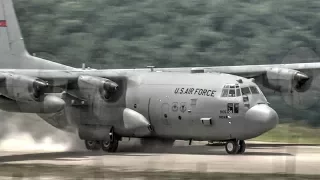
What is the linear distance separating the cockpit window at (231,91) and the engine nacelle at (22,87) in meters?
6.03

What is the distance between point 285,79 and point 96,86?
23.6 ft

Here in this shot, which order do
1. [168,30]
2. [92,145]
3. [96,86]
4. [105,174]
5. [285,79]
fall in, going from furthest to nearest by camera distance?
[168,30] → [285,79] → [92,145] → [96,86] → [105,174]

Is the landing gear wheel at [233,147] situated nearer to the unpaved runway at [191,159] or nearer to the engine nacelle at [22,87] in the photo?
the unpaved runway at [191,159]

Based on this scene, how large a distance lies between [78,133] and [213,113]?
18.8ft

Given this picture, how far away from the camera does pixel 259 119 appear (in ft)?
77.7

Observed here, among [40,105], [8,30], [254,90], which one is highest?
[8,30]

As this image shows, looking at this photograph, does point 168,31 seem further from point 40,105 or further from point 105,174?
point 105,174

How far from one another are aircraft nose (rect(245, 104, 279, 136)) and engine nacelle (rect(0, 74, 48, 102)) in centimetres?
699

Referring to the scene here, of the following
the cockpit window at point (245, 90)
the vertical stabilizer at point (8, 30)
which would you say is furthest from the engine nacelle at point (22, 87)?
the cockpit window at point (245, 90)

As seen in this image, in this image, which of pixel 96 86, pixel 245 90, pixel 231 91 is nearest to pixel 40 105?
pixel 96 86

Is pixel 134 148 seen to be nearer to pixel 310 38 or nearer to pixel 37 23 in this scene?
pixel 310 38

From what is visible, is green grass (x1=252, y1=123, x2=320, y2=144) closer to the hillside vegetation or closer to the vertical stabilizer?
the hillside vegetation

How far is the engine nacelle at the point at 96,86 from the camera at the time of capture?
1035 inches

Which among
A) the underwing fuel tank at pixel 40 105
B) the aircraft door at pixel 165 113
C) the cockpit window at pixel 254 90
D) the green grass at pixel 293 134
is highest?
the cockpit window at pixel 254 90
